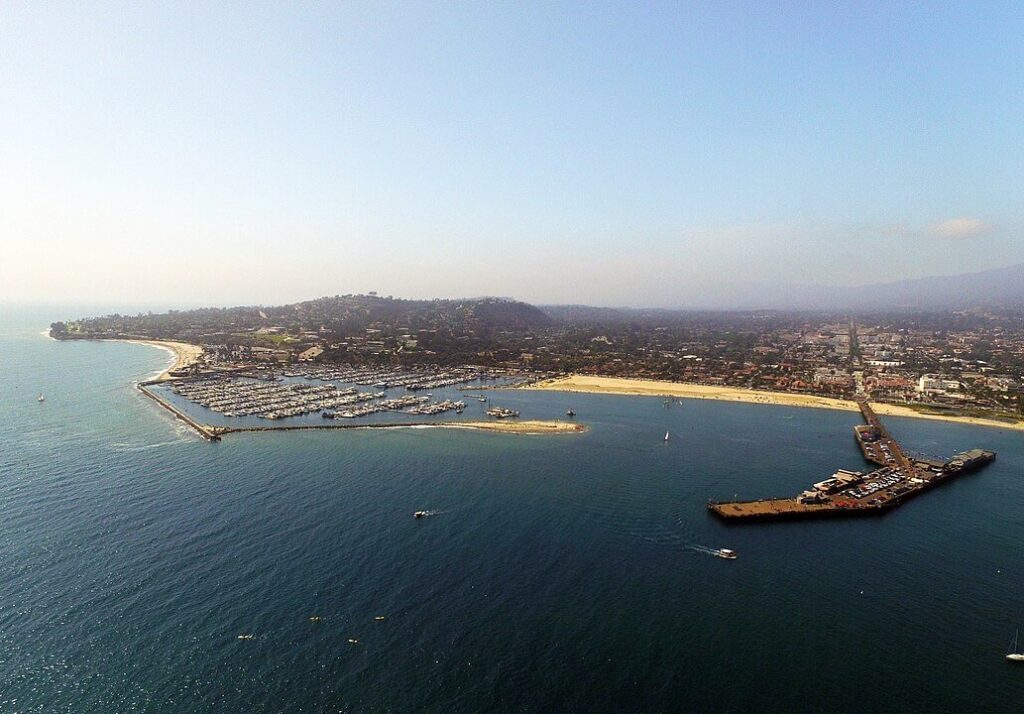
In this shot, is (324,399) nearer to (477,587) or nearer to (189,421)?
(189,421)

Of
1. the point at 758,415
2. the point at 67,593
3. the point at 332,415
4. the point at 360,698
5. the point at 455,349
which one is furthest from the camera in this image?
the point at 455,349

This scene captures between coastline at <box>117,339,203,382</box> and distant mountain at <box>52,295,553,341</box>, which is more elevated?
distant mountain at <box>52,295,553,341</box>

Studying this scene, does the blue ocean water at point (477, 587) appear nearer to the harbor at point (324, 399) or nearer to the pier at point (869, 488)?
the pier at point (869, 488)

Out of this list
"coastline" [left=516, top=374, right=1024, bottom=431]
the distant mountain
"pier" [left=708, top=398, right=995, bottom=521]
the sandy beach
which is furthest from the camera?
the distant mountain

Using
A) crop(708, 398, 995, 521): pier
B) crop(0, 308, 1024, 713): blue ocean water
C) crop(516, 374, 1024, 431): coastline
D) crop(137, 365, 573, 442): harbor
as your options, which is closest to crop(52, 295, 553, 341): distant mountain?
crop(137, 365, 573, 442): harbor

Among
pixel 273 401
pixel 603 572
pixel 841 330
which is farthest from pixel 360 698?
pixel 841 330

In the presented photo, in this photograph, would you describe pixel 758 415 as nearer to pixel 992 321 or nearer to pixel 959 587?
pixel 959 587

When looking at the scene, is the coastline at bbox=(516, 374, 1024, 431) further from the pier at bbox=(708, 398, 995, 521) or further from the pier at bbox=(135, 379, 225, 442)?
the pier at bbox=(135, 379, 225, 442)
